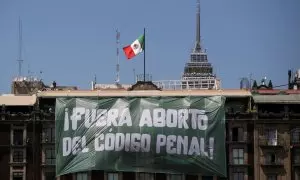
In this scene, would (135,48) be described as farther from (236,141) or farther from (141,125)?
(236,141)

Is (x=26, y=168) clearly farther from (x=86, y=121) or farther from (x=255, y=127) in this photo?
(x=255, y=127)

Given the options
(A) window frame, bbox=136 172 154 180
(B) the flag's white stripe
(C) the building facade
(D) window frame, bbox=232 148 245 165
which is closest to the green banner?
(A) window frame, bbox=136 172 154 180

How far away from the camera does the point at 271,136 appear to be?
123 m

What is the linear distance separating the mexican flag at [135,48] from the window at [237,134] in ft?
61.5

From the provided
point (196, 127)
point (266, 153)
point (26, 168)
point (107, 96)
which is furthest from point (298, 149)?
point (26, 168)

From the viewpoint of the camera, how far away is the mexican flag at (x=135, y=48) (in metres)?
130

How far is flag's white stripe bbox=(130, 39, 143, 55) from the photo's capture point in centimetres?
13050

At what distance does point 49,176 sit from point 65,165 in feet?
9.70

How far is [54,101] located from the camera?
12600cm

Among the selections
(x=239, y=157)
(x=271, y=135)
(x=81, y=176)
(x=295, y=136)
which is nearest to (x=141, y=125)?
(x=81, y=176)

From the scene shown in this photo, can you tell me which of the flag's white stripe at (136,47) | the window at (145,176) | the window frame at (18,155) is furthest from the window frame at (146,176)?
the flag's white stripe at (136,47)

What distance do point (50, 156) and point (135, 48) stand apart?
20.5 meters

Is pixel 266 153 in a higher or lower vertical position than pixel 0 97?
lower

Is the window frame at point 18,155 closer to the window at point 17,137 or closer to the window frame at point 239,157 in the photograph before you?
the window at point 17,137
